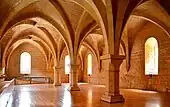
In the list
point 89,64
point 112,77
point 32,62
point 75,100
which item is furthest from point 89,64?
point 112,77

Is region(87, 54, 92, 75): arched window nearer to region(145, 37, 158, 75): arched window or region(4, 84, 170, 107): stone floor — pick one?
region(145, 37, 158, 75): arched window

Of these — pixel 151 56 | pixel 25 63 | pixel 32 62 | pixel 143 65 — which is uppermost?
pixel 151 56

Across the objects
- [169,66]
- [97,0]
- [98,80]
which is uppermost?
[97,0]

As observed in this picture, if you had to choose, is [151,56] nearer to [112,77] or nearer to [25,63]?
[112,77]

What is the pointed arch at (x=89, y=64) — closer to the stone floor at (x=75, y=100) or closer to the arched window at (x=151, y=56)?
the arched window at (x=151, y=56)

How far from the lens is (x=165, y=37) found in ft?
40.1

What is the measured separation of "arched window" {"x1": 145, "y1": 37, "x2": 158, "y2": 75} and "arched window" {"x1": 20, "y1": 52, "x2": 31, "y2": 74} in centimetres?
1386

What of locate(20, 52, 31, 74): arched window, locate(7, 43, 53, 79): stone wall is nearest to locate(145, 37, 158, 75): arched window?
locate(7, 43, 53, 79): stone wall

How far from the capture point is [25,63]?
23.6 meters

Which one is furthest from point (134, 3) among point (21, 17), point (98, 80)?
point (98, 80)

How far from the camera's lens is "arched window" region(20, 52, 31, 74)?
77.3 feet

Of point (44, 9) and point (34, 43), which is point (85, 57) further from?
point (44, 9)

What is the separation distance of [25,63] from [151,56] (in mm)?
14547

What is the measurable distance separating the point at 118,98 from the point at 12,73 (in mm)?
17907
